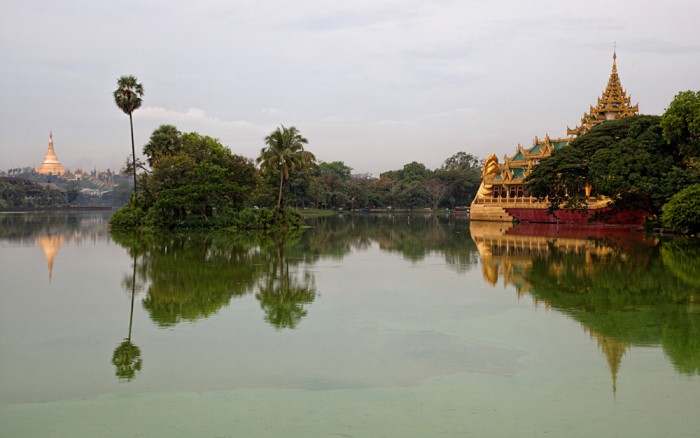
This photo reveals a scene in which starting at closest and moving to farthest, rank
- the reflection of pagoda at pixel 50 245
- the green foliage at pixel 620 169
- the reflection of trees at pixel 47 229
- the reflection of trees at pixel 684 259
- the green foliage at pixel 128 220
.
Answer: the reflection of trees at pixel 684 259, the reflection of pagoda at pixel 50 245, the reflection of trees at pixel 47 229, the green foliage at pixel 620 169, the green foliage at pixel 128 220

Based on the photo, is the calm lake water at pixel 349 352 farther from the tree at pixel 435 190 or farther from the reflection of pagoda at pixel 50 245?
the tree at pixel 435 190

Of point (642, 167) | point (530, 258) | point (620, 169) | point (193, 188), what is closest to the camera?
point (530, 258)

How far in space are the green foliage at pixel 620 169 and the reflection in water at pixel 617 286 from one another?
8128 millimetres

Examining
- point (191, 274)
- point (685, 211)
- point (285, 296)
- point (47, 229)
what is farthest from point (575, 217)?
point (285, 296)

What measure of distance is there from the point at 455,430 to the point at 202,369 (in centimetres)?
365

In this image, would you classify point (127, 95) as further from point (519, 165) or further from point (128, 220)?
point (519, 165)

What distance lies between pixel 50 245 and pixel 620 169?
30.0m

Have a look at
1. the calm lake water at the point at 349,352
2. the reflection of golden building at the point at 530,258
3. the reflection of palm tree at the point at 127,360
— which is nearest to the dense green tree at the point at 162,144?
the reflection of golden building at the point at 530,258

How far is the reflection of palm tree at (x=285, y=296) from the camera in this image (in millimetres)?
12422

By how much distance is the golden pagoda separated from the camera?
2344 inches

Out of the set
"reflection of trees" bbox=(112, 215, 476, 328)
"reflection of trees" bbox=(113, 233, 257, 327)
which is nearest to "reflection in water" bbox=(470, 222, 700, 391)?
"reflection of trees" bbox=(112, 215, 476, 328)

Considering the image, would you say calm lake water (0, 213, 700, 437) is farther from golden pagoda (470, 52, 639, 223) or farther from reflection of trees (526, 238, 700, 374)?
golden pagoda (470, 52, 639, 223)

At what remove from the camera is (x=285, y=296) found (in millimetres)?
14992

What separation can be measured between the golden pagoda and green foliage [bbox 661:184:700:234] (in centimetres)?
2417
